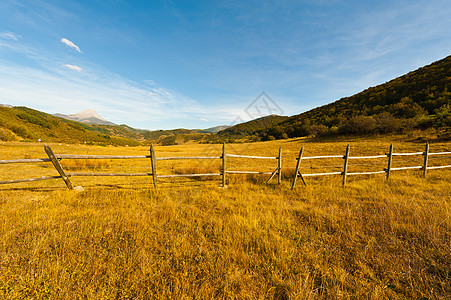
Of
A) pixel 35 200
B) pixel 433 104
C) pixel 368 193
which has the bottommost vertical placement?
pixel 368 193

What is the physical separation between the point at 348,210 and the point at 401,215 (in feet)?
3.97

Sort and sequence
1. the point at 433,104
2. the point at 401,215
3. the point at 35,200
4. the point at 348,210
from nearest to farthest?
1. the point at 401,215
2. the point at 348,210
3. the point at 35,200
4. the point at 433,104

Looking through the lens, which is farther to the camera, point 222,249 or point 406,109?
point 406,109

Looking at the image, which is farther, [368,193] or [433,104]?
[433,104]

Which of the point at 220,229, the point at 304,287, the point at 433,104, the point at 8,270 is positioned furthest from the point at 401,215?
the point at 433,104

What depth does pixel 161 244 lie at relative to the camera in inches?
118

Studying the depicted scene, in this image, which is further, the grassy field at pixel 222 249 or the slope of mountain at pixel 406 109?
the slope of mountain at pixel 406 109

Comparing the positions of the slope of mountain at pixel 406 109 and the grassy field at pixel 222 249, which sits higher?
the slope of mountain at pixel 406 109

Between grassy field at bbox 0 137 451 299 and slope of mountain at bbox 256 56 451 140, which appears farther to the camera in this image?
slope of mountain at bbox 256 56 451 140

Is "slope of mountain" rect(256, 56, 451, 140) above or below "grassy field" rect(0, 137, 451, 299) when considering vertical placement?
above

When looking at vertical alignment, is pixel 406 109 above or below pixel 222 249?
above

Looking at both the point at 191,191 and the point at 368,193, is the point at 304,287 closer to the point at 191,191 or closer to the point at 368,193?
the point at 191,191

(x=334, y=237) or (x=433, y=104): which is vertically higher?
(x=433, y=104)

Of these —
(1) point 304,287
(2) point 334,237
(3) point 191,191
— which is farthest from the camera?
(3) point 191,191
